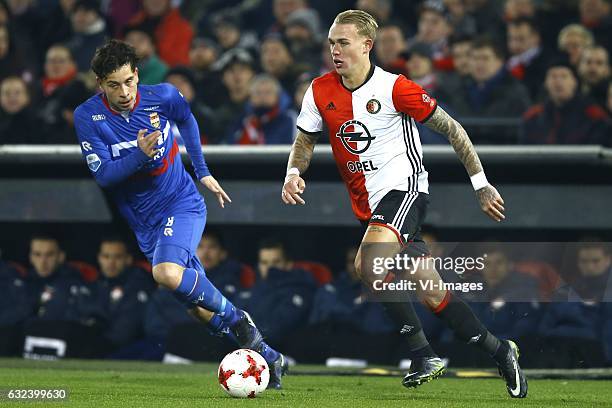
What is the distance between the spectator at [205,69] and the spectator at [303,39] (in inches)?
35.8

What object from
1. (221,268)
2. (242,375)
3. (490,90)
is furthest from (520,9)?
(242,375)

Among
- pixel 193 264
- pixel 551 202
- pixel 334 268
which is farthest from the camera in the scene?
pixel 334 268

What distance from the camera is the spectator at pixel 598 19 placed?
1316 cm

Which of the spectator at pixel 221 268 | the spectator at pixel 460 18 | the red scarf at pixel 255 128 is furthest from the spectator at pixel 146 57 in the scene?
the spectator at pixel 460 18

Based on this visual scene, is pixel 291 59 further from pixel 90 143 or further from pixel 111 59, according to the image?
pixel 111 59

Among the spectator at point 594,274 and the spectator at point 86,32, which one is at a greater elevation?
the spectator at point 86,32

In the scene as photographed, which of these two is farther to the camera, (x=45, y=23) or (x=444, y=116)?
(x=45, y=23)

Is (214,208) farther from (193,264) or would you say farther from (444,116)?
(444,116)

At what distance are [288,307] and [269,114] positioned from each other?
200 cm

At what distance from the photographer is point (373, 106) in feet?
26.3

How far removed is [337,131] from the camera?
812 centimetres

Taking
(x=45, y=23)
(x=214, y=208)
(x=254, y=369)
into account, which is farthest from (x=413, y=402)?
(x=45, y=23)

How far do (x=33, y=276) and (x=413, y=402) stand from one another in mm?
6484

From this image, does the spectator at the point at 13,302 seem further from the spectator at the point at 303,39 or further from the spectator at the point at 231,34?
the spectator at the point at 231,34
